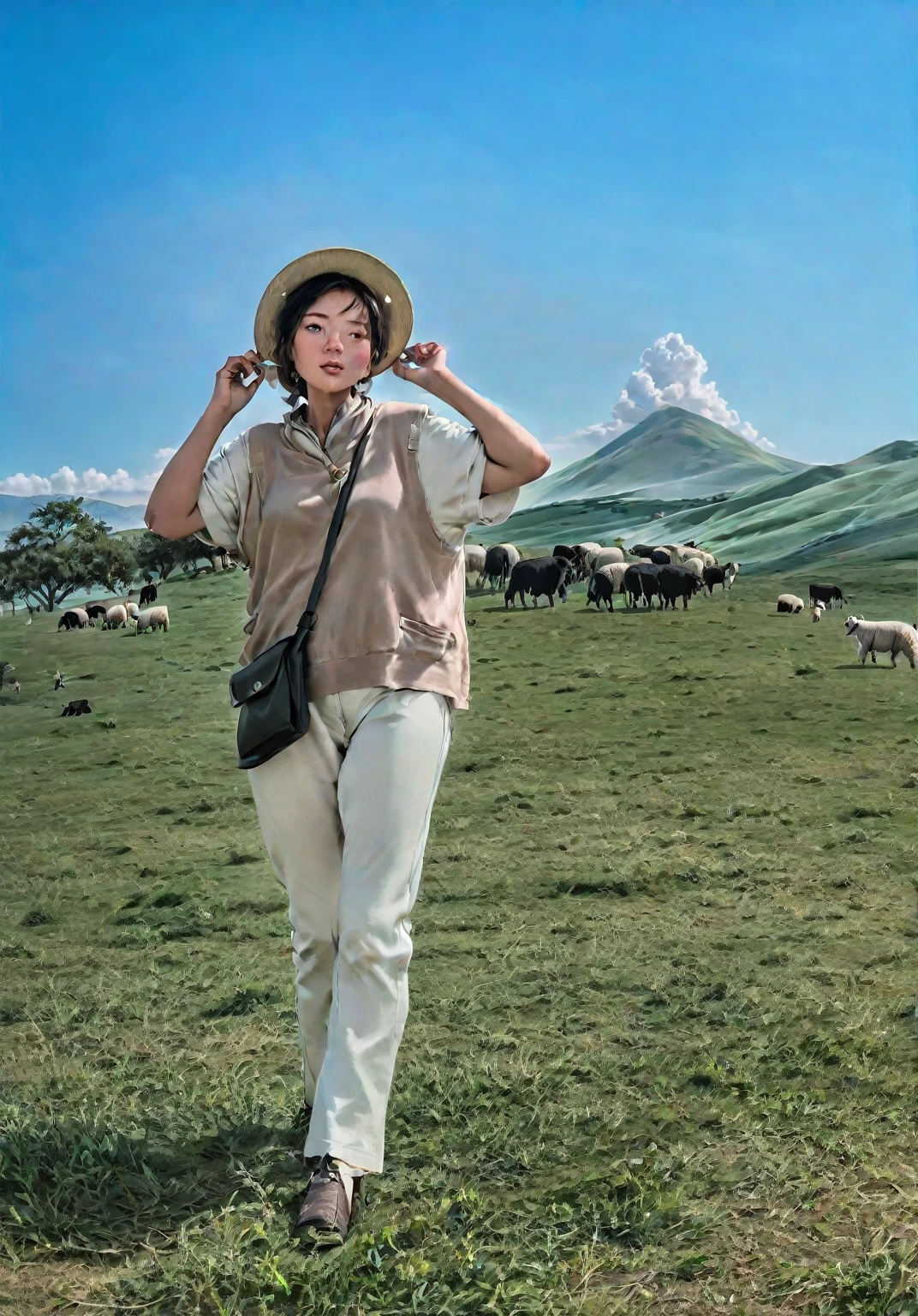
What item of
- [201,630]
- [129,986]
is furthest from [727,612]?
[129,986]

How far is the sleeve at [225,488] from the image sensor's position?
3338 mm

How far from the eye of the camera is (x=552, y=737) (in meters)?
12.5

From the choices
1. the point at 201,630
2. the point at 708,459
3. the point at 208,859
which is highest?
the point at 708,459

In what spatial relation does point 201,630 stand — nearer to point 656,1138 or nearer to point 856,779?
point 856,779

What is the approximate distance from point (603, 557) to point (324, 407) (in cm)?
2143

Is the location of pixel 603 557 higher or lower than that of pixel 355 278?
higher

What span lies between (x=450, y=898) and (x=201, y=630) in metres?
12.6

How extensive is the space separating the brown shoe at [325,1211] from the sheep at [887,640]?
13921 millimetres

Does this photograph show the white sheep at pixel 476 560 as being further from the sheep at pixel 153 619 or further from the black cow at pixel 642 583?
the sheep at pixel 153 619

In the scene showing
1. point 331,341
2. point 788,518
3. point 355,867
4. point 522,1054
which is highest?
point 788,518

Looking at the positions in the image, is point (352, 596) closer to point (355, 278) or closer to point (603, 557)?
point (355, 278)

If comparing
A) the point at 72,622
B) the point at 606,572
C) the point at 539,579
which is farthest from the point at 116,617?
the point at 606,572

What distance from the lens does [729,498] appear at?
2211 centimetres

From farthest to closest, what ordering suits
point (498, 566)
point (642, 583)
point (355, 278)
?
point (498, 566)
point (642, 583)
point (355, 278)
